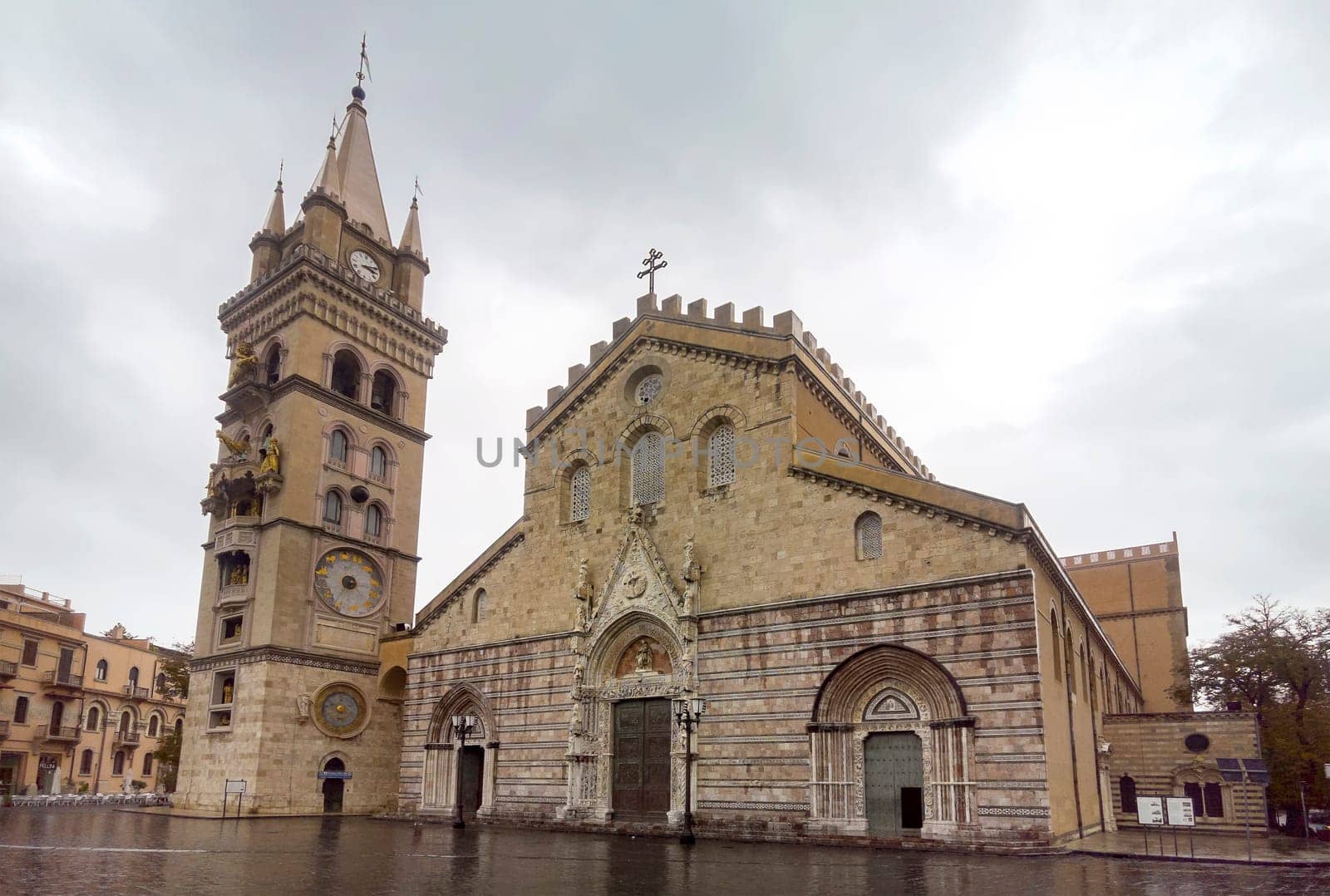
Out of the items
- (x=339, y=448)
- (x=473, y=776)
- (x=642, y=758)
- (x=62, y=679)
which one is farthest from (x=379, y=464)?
(x=62, y=679)

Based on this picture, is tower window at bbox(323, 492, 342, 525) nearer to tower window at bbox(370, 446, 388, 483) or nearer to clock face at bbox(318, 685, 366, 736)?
tower window at bbox(370, 446, 388, 483)

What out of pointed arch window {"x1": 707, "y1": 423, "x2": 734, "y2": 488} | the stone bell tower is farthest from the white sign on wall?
the stone bell tower

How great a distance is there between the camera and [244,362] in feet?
138

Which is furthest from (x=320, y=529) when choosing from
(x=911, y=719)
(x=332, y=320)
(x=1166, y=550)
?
(x=1166, y=550)

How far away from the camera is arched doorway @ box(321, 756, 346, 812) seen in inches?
1499

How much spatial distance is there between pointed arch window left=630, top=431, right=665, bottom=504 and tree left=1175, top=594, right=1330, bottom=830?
25.7m

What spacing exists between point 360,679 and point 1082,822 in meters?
27.5

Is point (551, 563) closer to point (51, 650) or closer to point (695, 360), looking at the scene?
point (695, 360)

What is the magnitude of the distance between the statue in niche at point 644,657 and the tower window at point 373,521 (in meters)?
17.1

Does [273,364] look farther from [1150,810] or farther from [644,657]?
[1150,810]

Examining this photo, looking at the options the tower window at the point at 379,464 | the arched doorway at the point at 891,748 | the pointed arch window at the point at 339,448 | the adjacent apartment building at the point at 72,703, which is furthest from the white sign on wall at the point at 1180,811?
the adjacent apartment building at the point at 72,703

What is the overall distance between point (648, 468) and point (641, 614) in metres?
4.75

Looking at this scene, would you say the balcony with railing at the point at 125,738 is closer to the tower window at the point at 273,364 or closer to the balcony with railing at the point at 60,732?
the balcony with railing at the point at 60,732

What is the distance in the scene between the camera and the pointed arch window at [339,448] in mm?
41219
